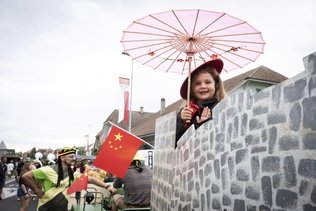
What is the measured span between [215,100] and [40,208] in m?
3.09

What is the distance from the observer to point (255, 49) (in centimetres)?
504

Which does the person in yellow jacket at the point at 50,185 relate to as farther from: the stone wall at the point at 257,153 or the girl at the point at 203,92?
the girl at the point at 203,92

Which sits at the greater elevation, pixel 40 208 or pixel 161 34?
pixel 161 34

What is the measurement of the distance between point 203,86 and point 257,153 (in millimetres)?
1895

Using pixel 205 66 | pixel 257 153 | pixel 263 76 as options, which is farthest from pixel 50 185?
pixel 263 76

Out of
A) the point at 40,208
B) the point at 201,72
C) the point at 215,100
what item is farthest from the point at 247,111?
the point at 40,208

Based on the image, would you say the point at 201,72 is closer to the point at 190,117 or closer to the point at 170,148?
the point at 190,117

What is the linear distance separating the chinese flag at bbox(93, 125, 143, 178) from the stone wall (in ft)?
4.00

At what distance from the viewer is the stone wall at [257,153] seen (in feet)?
8.33

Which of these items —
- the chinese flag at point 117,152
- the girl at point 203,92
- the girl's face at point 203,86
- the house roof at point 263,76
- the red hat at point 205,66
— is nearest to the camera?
the girl at point 203,92

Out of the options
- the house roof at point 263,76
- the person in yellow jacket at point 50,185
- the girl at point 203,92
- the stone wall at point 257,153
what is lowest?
the person in yellow jacket at point 50,185

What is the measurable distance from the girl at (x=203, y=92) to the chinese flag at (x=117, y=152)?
135 centimetres

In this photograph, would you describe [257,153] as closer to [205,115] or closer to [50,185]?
[205,115]

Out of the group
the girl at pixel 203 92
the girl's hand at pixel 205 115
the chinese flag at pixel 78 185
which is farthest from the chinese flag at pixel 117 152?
the girl's hand at pixel 205 115
